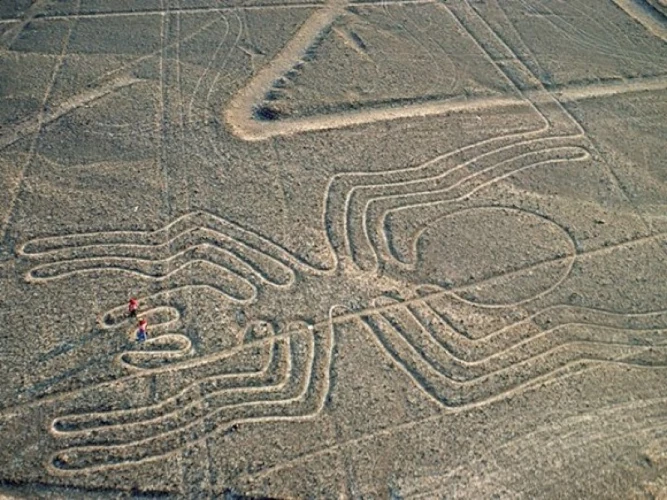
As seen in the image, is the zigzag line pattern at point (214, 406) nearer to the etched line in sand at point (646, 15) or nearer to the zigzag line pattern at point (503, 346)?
the zigzag line pattern at point (503, 346)

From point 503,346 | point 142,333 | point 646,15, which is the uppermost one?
point 646,15

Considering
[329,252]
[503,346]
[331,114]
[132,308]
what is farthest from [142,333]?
[331,114]

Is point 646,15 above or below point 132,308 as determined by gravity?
above

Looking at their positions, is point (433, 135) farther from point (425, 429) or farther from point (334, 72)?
point (425, 429)

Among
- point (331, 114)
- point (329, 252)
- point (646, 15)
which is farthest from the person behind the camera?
point (646, 15)

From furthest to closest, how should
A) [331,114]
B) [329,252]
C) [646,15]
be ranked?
[646,15] → [331,114] → [329,252]

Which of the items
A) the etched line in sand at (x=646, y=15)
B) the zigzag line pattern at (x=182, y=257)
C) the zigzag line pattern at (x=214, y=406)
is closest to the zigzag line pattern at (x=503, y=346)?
the zigzag line pattern at (x=214, y=406)

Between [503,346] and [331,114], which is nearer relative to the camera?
[503,346]

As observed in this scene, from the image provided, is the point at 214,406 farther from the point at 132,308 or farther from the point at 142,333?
the point at 132,308

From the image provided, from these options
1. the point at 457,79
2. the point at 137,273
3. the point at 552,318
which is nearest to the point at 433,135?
the point at 457,79
